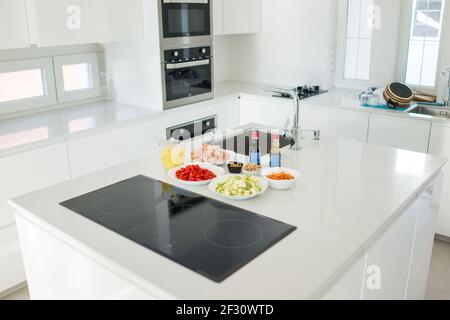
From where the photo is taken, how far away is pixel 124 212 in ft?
5.42

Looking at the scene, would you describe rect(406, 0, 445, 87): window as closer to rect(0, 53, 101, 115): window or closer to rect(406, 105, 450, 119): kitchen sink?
rect(406, 105, 450, 119): kitchen sink

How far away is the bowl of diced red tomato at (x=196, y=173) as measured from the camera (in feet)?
6.13

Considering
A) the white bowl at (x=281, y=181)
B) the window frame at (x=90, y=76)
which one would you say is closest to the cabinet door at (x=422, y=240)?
the white bowl at (x=281, y=181)

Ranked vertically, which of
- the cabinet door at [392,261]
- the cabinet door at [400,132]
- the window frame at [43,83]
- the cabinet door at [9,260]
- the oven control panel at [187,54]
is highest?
the oven control panel at [187,54]

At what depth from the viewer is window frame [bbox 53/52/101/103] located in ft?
11.1

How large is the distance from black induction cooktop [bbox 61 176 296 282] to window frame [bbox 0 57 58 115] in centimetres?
170

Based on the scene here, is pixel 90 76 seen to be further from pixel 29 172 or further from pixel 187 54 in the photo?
pixel 29 172

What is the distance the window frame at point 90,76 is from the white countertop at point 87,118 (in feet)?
0.34

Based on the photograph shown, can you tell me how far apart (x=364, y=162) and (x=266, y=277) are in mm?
1074

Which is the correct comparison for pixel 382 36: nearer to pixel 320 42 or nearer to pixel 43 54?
pixel 320 42

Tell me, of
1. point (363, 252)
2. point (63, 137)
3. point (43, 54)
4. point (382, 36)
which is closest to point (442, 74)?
point (382, 36)

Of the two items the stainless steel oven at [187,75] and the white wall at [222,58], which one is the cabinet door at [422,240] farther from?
the white wall at [222,58]

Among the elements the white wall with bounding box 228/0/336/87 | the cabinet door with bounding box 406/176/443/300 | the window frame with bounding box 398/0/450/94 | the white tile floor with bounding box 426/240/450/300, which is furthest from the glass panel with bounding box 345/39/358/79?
the cabinet door with bounding box 406/176/443/300

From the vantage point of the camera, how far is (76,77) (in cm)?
354
